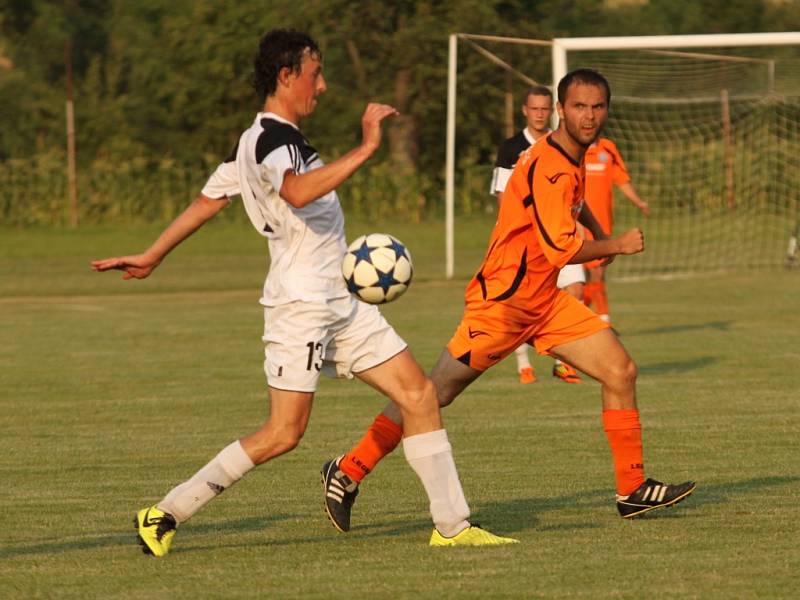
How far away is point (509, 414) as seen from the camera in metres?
11.1

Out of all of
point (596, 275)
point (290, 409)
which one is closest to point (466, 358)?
point (290, 409)

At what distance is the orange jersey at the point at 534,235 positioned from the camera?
7203 millimetres

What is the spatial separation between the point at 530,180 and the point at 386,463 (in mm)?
2483

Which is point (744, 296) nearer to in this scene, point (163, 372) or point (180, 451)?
point (163, 372)

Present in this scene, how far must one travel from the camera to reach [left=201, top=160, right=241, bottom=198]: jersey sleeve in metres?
6.81

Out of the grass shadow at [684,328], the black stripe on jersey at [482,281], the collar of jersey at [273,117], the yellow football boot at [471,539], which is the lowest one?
the grass shadow at [684,328]

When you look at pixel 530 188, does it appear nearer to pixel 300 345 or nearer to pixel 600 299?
pixel 300 345

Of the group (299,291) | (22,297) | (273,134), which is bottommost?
(22,297)

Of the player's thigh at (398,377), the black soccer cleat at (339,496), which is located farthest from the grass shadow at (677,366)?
the player's thigh at (398,377)

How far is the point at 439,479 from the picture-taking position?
6699mm

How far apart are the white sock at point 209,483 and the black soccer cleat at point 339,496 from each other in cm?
67

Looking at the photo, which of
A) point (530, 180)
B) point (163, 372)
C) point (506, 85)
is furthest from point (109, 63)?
point (530, 180)

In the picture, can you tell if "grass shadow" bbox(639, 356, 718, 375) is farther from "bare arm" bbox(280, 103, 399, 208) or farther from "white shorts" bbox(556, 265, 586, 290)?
"bare arm" bbox(280, 103, 399, 208)

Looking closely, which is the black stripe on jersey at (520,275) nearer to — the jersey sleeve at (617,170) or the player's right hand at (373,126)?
the player's right hand at (373,126)
